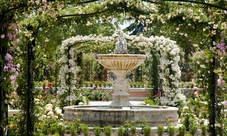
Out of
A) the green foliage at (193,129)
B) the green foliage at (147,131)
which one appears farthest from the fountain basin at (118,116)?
the green foliage at (147,131)

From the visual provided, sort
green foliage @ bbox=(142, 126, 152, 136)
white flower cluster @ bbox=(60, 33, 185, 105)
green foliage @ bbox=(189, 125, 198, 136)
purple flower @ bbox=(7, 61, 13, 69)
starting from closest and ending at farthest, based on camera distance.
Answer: purple flower @ bbox=(7, 61, 13, 69)
green foliage @ bbox=(142, 126, 152, 136)
green foliage @ bbox=(189, 125, 198, 136)
white flower cluster @ bbox=(60, 33, 185, 105)

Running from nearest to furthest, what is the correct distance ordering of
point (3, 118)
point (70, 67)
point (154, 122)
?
point (3, 118) → point (154, 122) → point (70, 67)

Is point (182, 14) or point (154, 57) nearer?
point (182, 14)

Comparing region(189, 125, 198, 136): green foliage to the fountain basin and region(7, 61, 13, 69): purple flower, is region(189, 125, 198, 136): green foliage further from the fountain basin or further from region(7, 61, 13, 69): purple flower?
region(7, 61, 13, 69): purple flower

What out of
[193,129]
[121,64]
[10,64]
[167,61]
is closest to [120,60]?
[121,64]

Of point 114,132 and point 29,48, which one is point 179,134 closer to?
point 114,132

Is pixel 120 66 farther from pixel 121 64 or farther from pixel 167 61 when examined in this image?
pixel 167 61

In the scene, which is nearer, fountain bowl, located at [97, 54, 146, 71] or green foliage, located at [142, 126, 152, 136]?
green foliage, located at [142, 126, 152, 136]

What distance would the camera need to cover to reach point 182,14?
Answer: 865cm

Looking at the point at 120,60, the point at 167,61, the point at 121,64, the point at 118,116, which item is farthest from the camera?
the point at 167,61

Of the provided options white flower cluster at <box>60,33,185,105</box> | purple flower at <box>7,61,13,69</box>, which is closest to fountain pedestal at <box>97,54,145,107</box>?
white flower cluster at <box>60,33,185,105</box>

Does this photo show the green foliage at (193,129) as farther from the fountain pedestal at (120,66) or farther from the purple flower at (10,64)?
the purple flower at (10,64)

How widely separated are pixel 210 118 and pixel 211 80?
635 millimetres

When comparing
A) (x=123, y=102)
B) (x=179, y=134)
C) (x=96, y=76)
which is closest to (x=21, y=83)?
(x=179, y=134)
